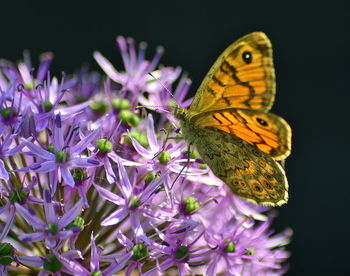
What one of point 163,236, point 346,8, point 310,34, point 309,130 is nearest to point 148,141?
point 163,236

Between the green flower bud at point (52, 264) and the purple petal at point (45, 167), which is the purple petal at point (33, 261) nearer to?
the green flower bud at point (52, 264)

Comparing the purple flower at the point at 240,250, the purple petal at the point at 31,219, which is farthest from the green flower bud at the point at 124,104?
the purple petal at the point at 31,219

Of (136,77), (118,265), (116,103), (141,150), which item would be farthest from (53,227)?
(136,77)

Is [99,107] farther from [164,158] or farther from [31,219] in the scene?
[31,219]

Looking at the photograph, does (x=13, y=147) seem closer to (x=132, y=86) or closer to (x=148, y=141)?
(x=148, y=141)

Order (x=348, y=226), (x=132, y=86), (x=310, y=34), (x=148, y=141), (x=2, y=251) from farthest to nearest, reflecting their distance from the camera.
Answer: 1. (x=310, y=34)
2. (x=348, y=226)
3. (x=132, y=86)
4. (x=148, y=141)
5. (x=2, y=251)

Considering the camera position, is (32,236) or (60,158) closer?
(32,236)
